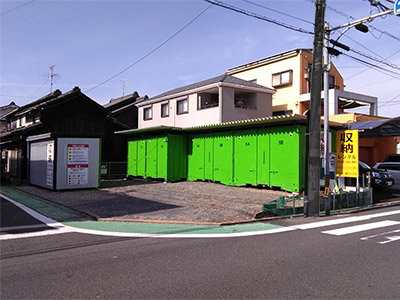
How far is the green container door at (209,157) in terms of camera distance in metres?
19.0

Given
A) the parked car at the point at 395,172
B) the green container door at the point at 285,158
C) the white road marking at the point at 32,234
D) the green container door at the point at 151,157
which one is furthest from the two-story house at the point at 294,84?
the white road marking at the point at 32,234

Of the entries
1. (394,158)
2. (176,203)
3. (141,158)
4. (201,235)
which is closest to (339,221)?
(201,235)

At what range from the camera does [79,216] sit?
1031 cm

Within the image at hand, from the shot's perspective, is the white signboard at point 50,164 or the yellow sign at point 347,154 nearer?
the yellow sign at point 347,154

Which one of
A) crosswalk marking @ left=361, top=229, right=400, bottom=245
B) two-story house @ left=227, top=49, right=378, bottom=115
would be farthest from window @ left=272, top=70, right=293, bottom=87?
crosswalk marking @ left=361, top=229, right=400, bottom=245

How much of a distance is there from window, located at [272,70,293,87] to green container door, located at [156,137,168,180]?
12.3m

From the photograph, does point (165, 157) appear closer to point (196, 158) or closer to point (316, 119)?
point (196, 158)

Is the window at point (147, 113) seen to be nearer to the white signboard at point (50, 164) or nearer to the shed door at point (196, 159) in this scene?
the shed door at point (196, 159)

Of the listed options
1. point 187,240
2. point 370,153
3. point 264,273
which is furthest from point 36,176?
point 370,153

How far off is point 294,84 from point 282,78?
1336 mm

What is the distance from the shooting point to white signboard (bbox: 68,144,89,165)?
16234mm

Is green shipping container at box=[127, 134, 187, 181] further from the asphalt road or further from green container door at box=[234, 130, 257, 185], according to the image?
the asphalt road

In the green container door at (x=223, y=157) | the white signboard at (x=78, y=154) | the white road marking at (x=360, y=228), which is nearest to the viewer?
the white road marking at (x=360, y=228)

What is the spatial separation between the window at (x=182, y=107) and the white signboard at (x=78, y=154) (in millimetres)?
9174
